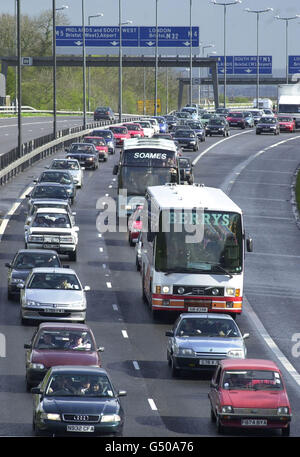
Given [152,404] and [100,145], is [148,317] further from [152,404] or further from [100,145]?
[100,145]

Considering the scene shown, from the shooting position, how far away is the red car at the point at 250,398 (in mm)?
22141

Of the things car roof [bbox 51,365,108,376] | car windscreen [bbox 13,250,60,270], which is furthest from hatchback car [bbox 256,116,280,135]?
car roof [bbox 51,365,108,376]

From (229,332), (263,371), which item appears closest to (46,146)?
(229,332)

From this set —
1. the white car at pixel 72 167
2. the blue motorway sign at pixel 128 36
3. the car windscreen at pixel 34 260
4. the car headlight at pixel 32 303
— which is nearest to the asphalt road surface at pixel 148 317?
the car headlight at pixel 32 303

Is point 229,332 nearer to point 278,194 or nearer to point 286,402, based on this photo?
point 286,402

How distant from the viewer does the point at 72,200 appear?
59.1 meters

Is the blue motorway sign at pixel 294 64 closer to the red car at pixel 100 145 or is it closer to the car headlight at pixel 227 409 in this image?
the red car at pixel 100 145

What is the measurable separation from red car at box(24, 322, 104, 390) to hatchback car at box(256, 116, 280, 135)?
8284cm

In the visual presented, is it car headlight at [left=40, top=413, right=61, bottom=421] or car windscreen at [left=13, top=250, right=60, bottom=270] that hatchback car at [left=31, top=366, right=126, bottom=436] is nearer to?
car headlight at [left=40, top=413, right=61, bottom=421]

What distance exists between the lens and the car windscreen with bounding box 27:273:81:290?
33750 mm

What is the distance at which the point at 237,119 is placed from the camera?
121 metres

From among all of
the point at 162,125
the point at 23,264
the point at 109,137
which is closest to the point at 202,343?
the point at 23,264
